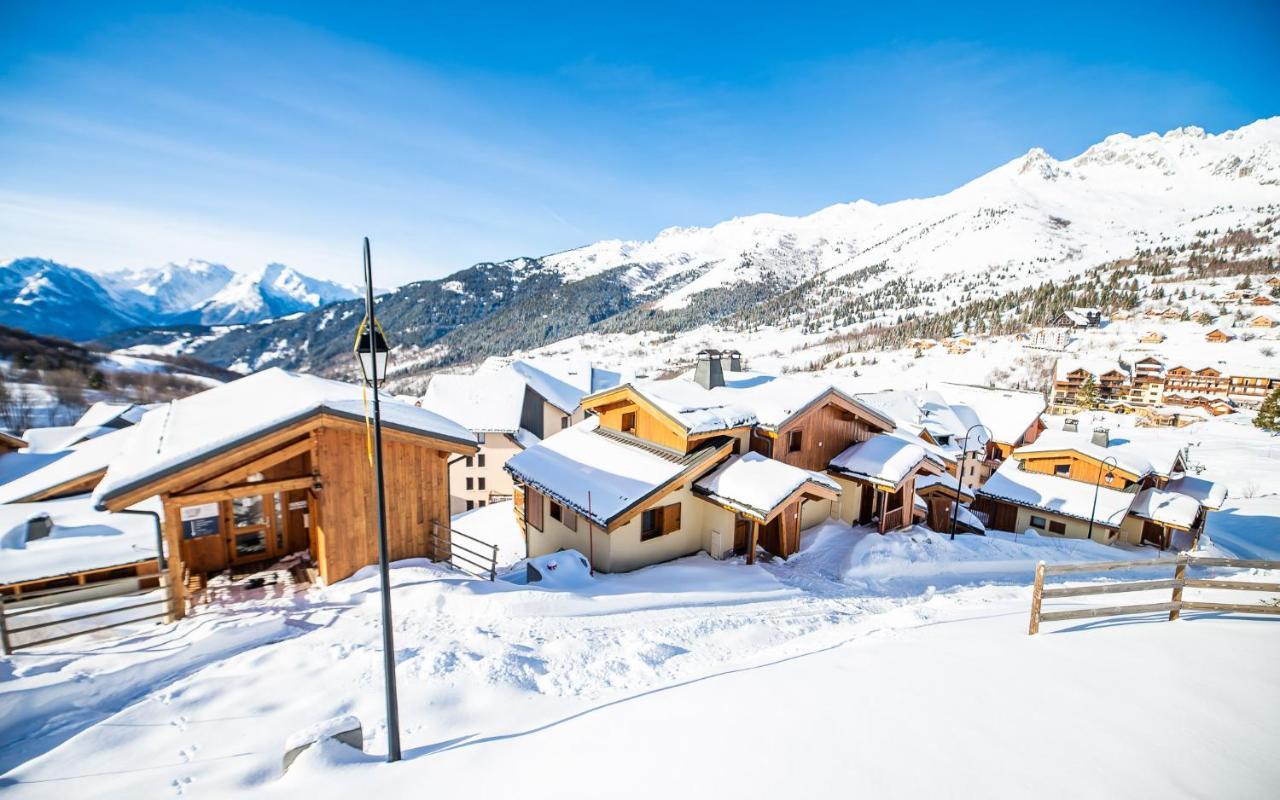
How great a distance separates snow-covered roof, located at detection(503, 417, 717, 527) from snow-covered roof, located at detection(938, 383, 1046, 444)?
41944mm

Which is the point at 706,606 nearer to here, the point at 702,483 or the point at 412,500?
the point at 702,483

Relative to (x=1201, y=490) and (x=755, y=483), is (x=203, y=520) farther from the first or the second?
(x=1201, y=490)

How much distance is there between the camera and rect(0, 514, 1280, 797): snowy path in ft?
17.3

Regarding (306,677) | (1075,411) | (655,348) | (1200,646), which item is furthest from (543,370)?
(655,348)

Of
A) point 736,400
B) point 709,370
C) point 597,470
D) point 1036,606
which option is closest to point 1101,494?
point 736,400

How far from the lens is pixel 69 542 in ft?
44.3

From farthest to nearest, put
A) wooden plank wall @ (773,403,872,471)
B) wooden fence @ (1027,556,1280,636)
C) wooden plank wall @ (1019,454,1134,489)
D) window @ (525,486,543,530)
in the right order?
wooden plank wall @ (1019,454,1134,489)
wooden plank wall @ (773,403,872,471)
window @ (525,486,543,530)
wooden fence @ (1027,556,1280,636)


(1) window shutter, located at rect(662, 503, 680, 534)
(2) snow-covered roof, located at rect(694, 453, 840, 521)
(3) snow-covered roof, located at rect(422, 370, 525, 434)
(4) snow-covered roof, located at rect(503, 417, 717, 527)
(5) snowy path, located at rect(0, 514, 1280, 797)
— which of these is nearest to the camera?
(5) snowy path, located at rect(0, 514, 1280, 797)

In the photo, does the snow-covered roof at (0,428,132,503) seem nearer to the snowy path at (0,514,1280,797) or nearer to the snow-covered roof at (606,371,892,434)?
the snowy path at (0,514,1280,797)

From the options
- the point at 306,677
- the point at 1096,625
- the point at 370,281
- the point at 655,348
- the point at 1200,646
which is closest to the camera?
the point at 370,281

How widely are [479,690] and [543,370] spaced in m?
38.6

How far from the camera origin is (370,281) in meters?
6.04

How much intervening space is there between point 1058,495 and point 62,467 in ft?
159

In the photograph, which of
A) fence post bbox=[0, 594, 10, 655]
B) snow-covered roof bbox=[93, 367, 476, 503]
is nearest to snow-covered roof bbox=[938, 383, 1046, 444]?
snow-covered roof bbox=[93, 367, 476, 503]
